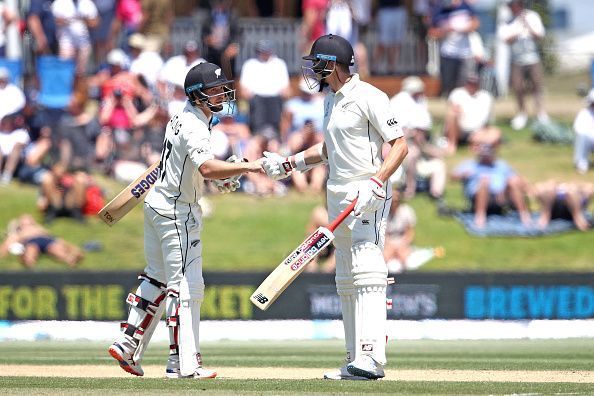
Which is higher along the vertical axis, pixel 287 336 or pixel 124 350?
pixel 124 350

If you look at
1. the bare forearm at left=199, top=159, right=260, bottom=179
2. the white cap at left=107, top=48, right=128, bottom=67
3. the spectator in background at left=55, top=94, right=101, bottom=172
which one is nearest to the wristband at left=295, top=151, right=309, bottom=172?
the bare forearm at left=199, top=159, right=260, bottom=179

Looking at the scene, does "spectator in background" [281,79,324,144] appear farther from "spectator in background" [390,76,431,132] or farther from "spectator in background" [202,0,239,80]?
"spectator in background" [202,0,239,80]

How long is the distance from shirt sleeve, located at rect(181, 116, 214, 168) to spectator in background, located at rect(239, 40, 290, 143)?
8.62 metres

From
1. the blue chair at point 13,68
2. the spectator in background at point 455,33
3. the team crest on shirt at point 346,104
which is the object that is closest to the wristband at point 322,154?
the team crest on shirt at point 346,104

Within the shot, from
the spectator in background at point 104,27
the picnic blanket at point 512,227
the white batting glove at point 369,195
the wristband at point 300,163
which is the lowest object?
the picnic blanket at point 512,227

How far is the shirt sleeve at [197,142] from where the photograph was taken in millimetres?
7613

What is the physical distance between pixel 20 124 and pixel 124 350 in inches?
344

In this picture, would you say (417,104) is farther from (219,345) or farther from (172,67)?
(219,345)

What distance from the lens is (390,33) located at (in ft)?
65.3

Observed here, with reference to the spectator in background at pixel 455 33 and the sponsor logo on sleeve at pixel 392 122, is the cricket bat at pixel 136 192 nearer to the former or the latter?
the sponsor logo on sleeve at pixel 392 122

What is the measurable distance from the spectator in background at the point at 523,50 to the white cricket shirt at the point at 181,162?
36.6ft

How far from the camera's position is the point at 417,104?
16312mm

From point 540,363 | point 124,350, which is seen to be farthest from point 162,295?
point 540,363

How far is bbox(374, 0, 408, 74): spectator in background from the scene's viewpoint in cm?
1989
